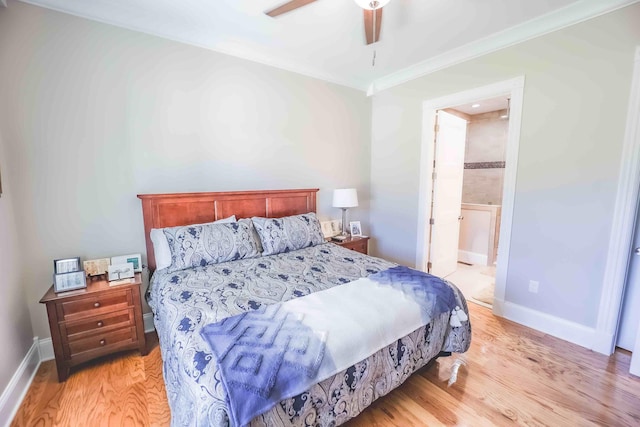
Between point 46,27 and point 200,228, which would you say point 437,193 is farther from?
point 46,27

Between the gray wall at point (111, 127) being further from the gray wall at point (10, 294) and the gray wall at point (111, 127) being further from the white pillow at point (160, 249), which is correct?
the white pillow at point (160, 249)

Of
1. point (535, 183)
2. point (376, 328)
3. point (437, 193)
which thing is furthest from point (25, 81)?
point (535, 183)

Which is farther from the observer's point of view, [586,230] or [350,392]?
[586,230]

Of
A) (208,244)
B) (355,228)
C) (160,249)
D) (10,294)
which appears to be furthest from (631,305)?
(10,294)

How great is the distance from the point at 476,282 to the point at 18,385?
434 centimetres

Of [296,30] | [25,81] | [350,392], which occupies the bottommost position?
[350,392]

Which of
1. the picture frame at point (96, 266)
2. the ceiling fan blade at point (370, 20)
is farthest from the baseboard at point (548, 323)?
the picture frame at point (96, 266)

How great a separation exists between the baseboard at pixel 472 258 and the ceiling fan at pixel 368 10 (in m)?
3.64

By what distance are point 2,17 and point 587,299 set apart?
470 cm

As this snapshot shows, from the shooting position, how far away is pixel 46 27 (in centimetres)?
190

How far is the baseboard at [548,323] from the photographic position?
7.25 feet

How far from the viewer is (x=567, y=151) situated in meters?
2.23

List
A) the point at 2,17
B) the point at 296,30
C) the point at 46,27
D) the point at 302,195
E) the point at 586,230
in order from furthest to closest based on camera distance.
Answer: the point at 302,195 → the point at 296,30 → the point at 586,230 → the point at 46,27 → the point at 2,17

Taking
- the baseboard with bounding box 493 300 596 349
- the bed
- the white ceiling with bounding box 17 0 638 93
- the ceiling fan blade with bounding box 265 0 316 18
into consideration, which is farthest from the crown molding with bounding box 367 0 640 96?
the baseboard with bounding box 493 300 596 349
